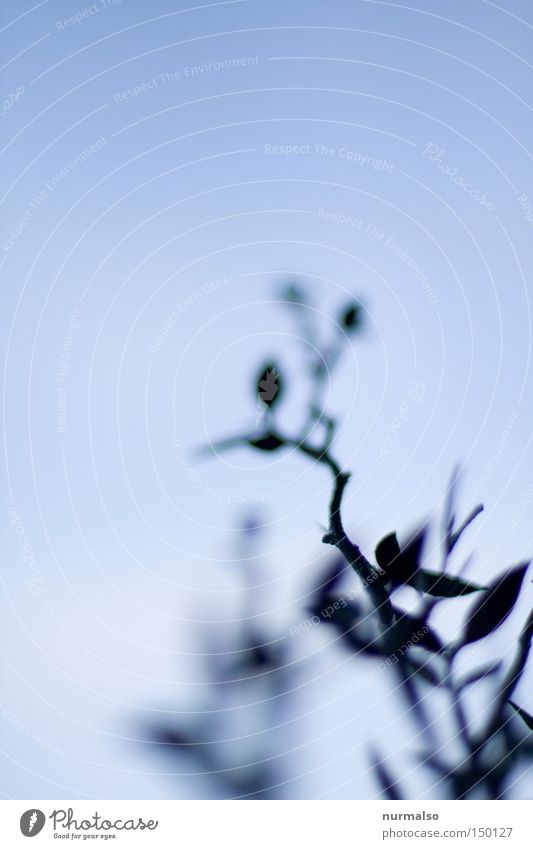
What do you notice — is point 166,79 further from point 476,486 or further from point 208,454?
point 476,486

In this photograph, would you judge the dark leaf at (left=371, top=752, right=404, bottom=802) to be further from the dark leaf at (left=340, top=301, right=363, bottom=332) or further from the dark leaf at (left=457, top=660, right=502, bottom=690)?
the dark leaf at (left=340, top=301, right=363, bottom=332)

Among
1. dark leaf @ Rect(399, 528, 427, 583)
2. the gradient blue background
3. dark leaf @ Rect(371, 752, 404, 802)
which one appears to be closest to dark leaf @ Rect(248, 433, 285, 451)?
the gradient blue background

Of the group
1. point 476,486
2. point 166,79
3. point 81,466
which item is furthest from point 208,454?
point 166,79

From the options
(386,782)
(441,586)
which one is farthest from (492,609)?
(386,782)
